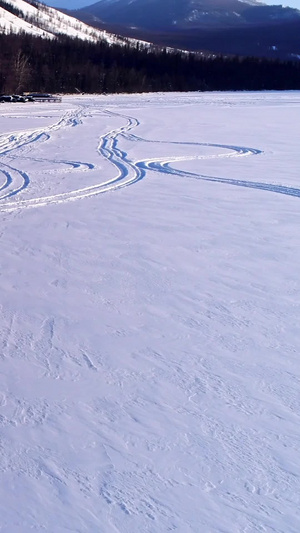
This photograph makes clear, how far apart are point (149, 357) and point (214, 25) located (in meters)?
168

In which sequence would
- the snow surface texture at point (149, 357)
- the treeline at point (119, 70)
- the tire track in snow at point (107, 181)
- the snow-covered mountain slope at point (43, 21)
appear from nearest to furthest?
the snow surface texture at point (149, 357)
the tire track in snow at point (107, 181)
the treeline at point (119, 70)
the snow-covered mountain slope at point (43, 21)

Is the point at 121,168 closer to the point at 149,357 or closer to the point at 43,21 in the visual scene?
the point at 149,357

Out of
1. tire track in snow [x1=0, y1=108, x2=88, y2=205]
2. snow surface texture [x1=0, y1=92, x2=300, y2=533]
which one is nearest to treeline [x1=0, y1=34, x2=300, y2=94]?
tire track in snow [x1=0, y1=108, x2=88, y2=205]

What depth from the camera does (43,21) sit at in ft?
358

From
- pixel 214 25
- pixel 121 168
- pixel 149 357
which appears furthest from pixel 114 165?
pixel 214 25

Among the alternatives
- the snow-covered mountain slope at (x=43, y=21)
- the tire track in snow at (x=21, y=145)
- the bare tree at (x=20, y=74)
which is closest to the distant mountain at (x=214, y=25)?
the snow-covered mountain slope at (x=43, y=21)

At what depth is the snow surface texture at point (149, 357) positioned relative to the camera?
2705 mm

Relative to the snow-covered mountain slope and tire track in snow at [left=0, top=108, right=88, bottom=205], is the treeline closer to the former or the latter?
tire track in snow at [left=0, top=108, right=88, bottom=205]

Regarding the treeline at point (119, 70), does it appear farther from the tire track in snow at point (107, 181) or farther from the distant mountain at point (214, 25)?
the distant mountain at point (214, 25)

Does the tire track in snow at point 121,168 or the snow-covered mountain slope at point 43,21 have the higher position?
the snow-covered mountain slope at point 43,21

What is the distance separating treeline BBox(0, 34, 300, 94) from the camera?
42.9 m

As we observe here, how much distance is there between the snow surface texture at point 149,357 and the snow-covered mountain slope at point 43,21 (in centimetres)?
9002

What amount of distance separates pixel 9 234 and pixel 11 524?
432 cm

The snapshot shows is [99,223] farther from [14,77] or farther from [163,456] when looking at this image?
[14,77]
